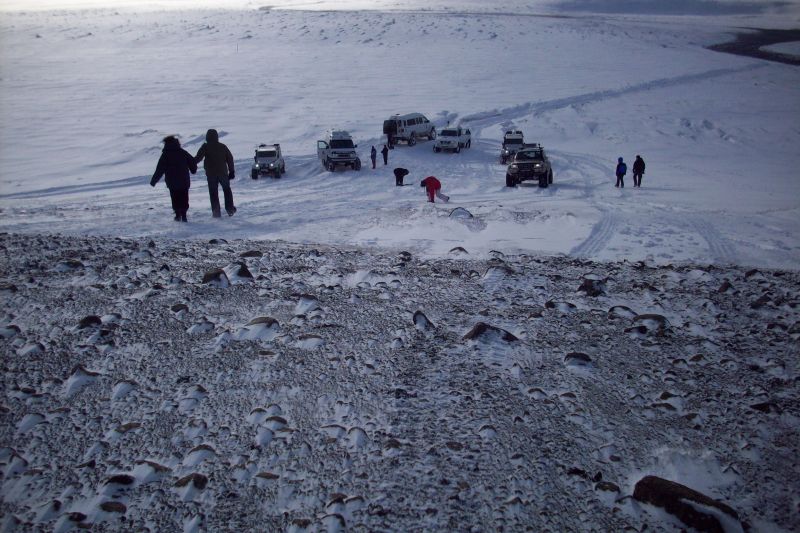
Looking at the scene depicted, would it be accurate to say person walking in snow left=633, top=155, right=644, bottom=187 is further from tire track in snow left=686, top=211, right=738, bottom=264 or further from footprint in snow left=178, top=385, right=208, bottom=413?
footprint in snow left=178, top=385, right=208, bottom=413

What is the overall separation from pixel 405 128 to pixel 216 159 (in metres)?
24.4

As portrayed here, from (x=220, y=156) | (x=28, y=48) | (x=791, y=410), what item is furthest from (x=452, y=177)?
(x=28, y=48)

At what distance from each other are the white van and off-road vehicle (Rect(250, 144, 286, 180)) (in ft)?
29.5

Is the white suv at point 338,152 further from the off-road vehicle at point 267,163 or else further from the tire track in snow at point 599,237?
the tire track in snow at point 599,237

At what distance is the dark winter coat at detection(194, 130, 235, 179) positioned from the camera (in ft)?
30.0

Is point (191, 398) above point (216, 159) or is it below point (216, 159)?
below

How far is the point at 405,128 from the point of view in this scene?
32.7 metres

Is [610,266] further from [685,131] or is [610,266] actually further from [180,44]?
[180,44]

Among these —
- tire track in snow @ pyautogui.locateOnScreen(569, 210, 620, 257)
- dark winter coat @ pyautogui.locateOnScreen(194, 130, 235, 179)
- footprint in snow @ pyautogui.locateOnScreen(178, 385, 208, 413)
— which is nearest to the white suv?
tire track in snow @ pyautogui.locateOnScreen(569, 210, 620, 257)

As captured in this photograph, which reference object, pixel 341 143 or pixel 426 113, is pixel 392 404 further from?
pixel 426 113

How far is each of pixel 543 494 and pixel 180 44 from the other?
8010 centimetres

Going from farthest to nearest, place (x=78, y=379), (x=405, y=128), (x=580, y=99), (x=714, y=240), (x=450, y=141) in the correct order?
1. (x=580, y=99)
2. (x=405, y=128)
3. (x=450, y=141)
4. (x=714, y=240)
5. (x=78, y=379)

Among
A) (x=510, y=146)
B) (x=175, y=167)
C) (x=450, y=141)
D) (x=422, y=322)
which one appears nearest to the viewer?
(x=422, y=322)

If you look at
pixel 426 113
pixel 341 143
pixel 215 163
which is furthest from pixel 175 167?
pixel 426 113
